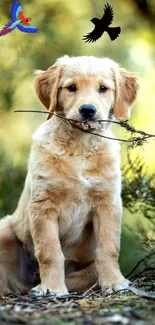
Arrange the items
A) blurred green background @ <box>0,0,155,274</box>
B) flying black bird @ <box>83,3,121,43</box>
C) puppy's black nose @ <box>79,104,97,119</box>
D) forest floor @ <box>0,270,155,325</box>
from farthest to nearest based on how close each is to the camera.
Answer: blurred green background @ <box>0,0,155,274</box>
flying black bird @ <box>83,3,121,43</box>
puppy's black nose @ <box>79,104,97,119</box>
forest floor @ <box>0,270,155,325</box>

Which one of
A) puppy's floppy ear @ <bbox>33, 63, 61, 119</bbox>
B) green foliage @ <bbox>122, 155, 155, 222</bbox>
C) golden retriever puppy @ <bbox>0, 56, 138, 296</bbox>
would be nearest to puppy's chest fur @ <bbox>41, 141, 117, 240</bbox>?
golden retriever puppy @ <bbox>0, 56, 138, 296</bbox>

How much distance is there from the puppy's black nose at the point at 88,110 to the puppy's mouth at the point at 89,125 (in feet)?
0.25

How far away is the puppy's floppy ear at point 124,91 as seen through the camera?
5246 mm

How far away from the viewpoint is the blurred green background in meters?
7.91

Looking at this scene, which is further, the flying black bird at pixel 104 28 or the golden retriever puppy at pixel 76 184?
the flying black bird at pixel 104 28

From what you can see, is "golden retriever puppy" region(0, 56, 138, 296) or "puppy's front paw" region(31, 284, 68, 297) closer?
"puppy's front paw" region(31, 284, 68, 297)

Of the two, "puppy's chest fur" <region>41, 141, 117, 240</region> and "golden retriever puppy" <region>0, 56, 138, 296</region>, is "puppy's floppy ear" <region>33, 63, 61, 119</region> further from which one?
"puppy's chest fur" <region>41, 141, 117, 240</region>

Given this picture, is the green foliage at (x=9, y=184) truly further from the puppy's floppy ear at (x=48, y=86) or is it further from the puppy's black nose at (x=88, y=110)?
the puppy's black nose at (x=88, y=110)

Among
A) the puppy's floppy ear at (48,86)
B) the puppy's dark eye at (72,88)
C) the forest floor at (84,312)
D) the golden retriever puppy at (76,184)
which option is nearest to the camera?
the forest floor at (84,312)

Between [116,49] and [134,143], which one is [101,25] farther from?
[116,49]

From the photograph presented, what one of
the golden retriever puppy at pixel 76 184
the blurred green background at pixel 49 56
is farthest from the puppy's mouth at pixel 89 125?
the blurred green background at pixel 49 56

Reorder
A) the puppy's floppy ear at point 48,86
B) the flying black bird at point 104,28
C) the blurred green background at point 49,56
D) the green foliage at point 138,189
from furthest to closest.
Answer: the blurred green background at point 49,56 < the green foliage at point 138,189 < the flying black bird at point 104,28 < the puppy's floppy ear at point 48,86

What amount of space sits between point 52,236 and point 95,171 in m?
0.56

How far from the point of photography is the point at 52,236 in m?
4.96
